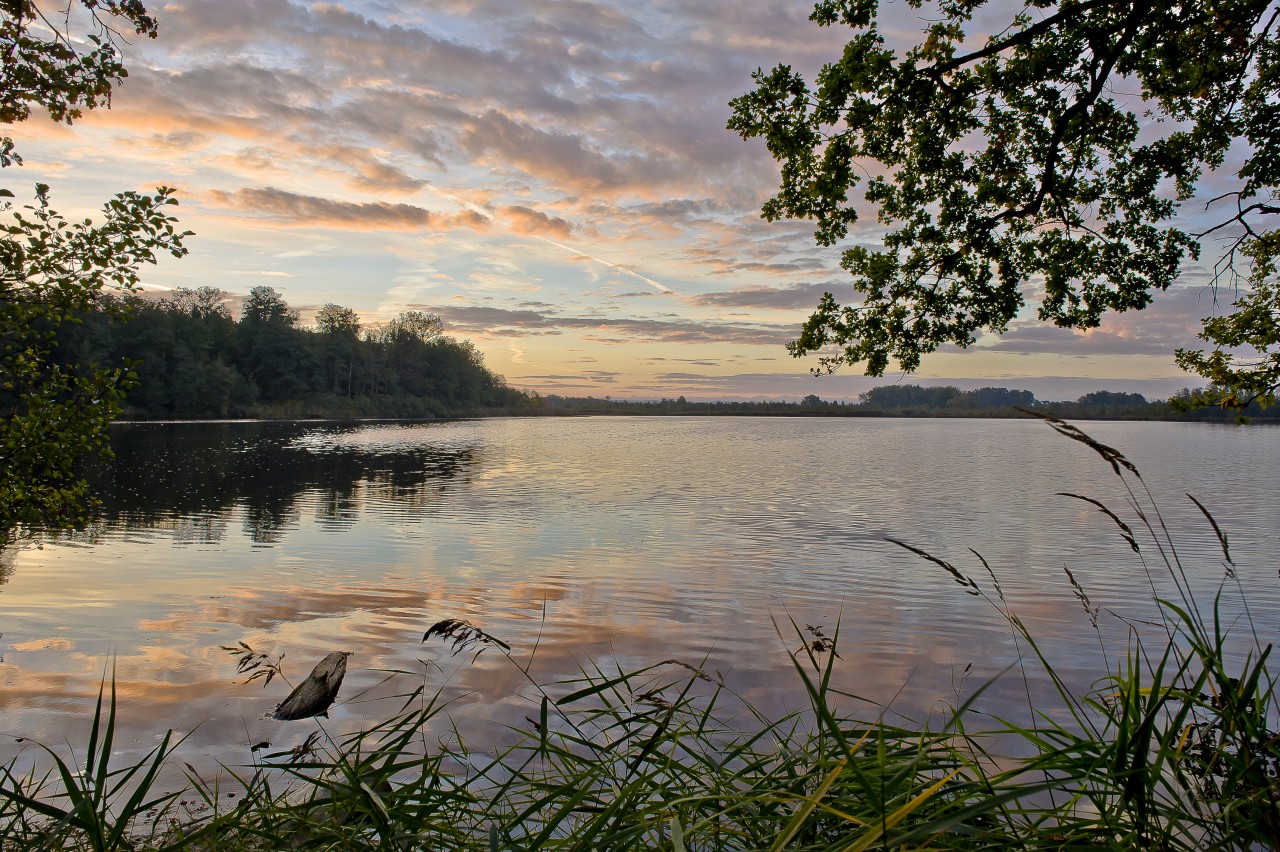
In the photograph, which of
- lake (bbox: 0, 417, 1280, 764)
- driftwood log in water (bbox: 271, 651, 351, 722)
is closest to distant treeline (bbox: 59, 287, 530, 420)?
lake (bbox: 0, 417, 1280, 764)

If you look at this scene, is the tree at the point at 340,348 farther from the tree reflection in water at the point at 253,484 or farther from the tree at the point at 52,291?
the tree at the point at 52,291

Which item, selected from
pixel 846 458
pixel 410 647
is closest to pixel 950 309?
pixel 410 647

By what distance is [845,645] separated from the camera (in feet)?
29.6

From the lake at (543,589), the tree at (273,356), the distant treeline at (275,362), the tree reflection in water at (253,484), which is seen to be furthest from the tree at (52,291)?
the tree at (273,356)

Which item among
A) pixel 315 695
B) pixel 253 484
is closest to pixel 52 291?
pixel 315 695

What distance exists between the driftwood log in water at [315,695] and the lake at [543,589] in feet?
0.53

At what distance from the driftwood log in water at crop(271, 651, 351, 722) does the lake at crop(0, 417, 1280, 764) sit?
0.53ft

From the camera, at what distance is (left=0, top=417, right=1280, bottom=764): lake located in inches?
289

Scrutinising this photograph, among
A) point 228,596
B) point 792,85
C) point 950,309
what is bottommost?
point 228,596

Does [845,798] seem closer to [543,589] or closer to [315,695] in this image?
[315,695]

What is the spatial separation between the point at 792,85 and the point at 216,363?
9808 cm

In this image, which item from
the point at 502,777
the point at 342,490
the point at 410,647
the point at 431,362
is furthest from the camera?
the point at 431,362

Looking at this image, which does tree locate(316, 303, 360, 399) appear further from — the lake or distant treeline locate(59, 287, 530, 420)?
the lake

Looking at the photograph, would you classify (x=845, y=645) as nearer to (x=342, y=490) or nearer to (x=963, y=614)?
(x=963, y=614)
